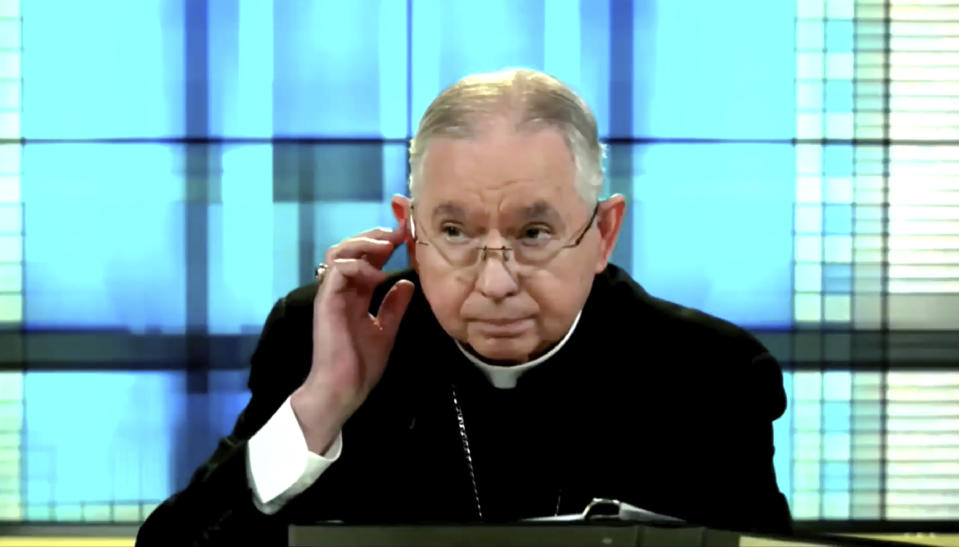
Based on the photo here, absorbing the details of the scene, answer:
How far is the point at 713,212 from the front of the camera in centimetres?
338

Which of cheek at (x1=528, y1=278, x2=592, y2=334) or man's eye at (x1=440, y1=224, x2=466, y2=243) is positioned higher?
man's eye at (x1=440, y1=224, x2=466, y2=243)

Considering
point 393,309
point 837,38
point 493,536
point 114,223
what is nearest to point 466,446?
point 393,309

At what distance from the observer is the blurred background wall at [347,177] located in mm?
3330

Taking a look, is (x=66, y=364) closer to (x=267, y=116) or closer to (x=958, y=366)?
(x=267, y=116)

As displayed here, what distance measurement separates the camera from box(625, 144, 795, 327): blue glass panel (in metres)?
3.38

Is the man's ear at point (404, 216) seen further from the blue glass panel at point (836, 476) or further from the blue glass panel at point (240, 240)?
the blue glass panel at point (836, 476)

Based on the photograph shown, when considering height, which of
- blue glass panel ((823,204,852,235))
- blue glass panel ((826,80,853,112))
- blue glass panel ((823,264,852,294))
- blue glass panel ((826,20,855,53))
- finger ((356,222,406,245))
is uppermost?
blue glass panel ((826,20,855,53))

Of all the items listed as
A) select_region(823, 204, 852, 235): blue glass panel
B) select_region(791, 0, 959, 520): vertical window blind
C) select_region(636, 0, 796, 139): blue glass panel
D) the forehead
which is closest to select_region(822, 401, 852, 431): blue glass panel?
select_region(791, 0, 959, 520): vertical window blind

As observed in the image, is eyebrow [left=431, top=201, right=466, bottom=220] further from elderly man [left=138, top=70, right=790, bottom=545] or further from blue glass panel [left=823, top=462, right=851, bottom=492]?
blue glass panel [left=823, top=462, right=851, bottom=492]

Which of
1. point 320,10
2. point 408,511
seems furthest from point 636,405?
point 320,10

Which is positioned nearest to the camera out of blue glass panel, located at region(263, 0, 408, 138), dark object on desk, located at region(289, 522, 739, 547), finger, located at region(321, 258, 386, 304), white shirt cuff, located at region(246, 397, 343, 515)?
dark object on desk, located at region(289, 522, 739, 547)

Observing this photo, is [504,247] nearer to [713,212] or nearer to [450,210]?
[450,210]

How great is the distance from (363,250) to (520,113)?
0.38 m

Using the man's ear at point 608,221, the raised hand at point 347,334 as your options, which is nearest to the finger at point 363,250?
the raised hand at point 347,334
